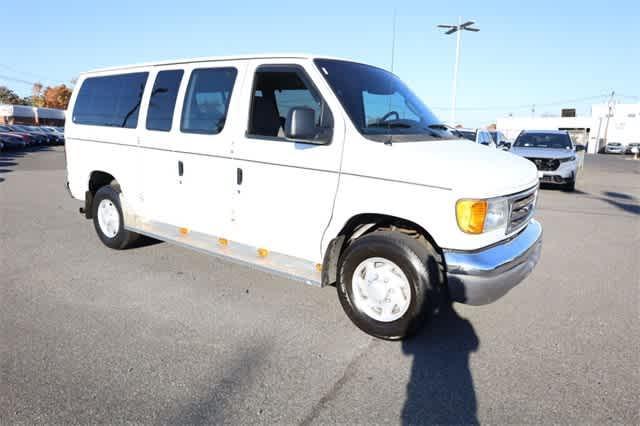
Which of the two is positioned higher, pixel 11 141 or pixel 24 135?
pixel 24 135

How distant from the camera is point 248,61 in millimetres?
4000

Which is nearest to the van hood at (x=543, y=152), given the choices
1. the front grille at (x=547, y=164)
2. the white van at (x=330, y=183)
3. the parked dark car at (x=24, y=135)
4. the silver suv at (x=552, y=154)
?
the silver suv at (x=552, y=154)

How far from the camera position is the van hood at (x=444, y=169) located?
300cm

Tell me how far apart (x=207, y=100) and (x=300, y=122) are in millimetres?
1492

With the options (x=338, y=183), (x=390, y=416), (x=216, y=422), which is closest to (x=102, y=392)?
(x=216, y=422)

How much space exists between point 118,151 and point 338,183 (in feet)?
10.2

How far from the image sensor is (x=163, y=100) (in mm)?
4676

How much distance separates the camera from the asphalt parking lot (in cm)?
263

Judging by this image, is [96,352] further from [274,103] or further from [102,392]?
[274,103]

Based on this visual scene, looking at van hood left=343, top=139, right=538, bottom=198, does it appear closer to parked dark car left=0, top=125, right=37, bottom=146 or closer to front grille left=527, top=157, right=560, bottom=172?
front grille left=527, top=157, right=560, bottom=172

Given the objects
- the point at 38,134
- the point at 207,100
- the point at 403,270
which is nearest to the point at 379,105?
the point at 403,270

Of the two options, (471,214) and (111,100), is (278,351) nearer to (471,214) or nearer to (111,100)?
(471,214)

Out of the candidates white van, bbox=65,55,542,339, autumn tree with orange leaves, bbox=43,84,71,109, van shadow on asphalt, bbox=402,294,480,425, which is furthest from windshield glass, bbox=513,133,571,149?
autumn tree with orange leaves, bbox=43,84,71,109

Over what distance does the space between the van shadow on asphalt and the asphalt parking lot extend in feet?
0.04
